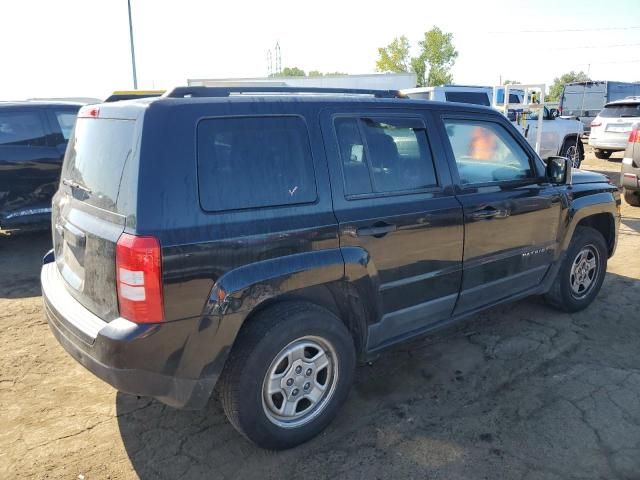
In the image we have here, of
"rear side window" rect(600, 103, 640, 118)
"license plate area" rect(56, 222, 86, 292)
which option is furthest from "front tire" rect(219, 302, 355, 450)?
"rear side window" rect(600, 103, 640, 118)

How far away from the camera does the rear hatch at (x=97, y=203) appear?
2289 millimetres

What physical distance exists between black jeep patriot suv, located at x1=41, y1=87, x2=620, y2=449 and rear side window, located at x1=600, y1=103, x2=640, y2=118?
12.8 meters

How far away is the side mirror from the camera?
3.94 metres

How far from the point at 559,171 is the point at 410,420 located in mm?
2316

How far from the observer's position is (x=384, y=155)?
3.04m

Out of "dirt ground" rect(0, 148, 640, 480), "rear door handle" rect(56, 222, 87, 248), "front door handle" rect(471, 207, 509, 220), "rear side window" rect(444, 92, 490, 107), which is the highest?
"rear side window" rect(444, 92, 490, 107)

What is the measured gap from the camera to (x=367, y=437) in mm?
2859

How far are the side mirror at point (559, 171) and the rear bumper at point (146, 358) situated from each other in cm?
302

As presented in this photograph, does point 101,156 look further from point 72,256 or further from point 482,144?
point 482,144

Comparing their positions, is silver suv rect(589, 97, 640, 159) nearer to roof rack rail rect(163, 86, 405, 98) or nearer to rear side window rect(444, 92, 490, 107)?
rear side window rect(444, 92, 490, 107)

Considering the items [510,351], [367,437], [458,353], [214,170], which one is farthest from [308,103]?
[510,351]

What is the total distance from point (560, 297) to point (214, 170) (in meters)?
3.38

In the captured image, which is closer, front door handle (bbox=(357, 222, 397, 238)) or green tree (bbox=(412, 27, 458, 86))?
front door handle (bbox=(357, 222, 397, 238))

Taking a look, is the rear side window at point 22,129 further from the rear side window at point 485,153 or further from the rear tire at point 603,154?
the rear tire at point 603,154
